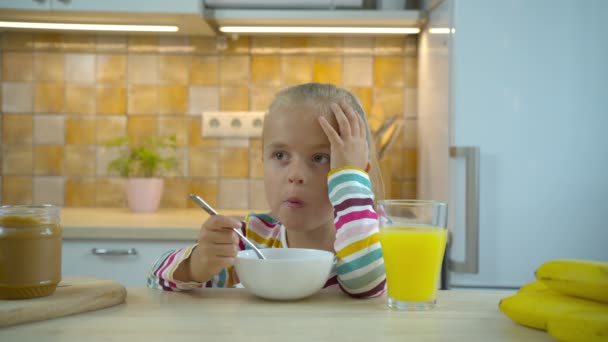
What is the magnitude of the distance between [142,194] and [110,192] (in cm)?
27

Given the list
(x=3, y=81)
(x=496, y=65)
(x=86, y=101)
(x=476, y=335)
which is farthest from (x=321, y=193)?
(x=3, y=81)

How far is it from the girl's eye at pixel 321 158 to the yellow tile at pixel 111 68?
1.58 m

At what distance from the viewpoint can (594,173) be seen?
1.78m

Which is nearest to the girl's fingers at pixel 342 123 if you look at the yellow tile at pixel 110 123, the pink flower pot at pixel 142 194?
the pink flower pot at pixel 142 194

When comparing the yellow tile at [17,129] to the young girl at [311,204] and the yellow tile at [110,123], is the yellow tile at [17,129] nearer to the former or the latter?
the yellow tile at [110,123]

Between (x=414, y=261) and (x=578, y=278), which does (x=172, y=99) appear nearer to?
(x=414, y=261)

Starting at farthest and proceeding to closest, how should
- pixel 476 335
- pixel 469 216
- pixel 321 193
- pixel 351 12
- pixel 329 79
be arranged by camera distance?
pixel 329 79
pixel 351 12
pixel 469 216
pixel 321 193
pixel 476 335

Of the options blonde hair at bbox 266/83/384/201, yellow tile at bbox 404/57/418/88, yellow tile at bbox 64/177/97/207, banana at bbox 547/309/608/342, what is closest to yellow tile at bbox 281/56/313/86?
yellow tile at bbox 404/57/418/88

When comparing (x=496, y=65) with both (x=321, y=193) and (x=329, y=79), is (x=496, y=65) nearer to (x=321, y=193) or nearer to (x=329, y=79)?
(x=329, y=79)

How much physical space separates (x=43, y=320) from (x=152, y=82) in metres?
1.87

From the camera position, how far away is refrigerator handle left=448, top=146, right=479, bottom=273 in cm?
177

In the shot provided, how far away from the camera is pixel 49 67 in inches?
94.2

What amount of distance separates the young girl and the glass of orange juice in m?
0.10

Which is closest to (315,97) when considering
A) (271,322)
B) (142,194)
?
(271,322)
